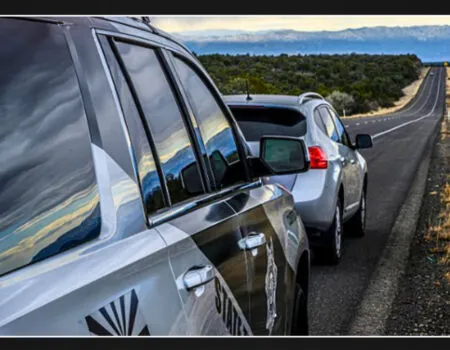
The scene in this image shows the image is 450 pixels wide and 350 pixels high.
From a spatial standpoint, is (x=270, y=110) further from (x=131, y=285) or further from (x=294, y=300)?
(x=131, y=285)

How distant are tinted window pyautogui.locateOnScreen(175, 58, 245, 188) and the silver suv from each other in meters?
3.56

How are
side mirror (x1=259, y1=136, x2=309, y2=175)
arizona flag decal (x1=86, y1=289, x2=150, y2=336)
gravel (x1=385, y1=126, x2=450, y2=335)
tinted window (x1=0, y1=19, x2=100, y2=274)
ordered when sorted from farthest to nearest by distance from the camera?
gravel (x1=385, y1=126, x2=450, y2=335) < side mirror (x1=259, y1=136, x2=309, y2=175) < tinted window (x1=0, y1=19, x2=100, y2=274) < arizona flag decal (x1=86, y1=289, x2=150, y2=336)

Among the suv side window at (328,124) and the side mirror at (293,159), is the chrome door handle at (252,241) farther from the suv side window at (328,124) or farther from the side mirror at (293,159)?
the suv side window at (328,124)

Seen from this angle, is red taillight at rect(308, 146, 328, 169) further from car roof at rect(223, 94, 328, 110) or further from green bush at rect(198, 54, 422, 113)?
green bush at rect(198, 54, 422, 113)

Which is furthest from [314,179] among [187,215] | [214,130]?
[187,215]

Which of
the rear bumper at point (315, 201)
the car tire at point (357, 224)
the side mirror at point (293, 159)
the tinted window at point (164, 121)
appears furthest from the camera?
the car tire at point (357, 224)

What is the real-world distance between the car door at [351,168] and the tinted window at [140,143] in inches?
231

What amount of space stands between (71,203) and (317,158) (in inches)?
224

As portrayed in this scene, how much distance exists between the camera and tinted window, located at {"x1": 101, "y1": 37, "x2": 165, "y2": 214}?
2.31 m

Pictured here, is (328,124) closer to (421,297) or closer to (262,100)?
(262,100)

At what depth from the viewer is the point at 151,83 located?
8.91 feet

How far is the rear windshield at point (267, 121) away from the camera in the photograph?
744cm

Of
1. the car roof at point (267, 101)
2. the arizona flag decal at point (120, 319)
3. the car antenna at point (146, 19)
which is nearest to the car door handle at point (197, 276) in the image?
the arizona flag decal at point (120, 319)

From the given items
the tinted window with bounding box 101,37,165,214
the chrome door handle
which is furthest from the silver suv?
the tinted window with bounding box 101,37,165,214
